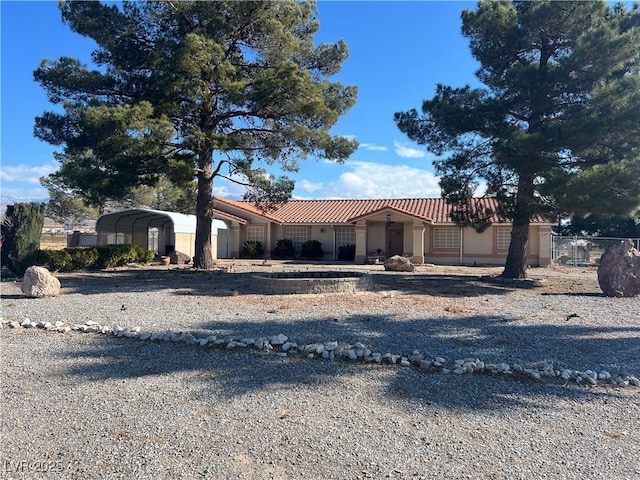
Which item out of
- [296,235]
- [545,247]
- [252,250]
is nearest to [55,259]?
[252,250]

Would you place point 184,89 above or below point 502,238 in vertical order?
above

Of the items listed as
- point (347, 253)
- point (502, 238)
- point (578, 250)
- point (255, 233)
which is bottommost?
point (347, 253)

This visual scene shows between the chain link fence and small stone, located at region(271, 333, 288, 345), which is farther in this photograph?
the chain link fence

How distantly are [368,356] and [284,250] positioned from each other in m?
25.2

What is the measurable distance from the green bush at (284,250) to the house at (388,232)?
25.1 inches

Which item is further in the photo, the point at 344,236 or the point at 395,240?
the point at 344,236

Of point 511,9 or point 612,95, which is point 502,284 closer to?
point 612,95

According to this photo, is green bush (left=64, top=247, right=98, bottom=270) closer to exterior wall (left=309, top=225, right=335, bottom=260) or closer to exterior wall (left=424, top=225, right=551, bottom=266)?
exterior wall (left=309, top=225, right=335, bottom=260)

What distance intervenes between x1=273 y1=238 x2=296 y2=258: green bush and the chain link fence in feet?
51.5

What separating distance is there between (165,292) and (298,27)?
11596 millimetres

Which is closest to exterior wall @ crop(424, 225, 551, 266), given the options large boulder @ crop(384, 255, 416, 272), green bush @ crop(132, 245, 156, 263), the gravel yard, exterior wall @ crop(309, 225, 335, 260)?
exterior wall @ crop(309, 225, 335, 260)

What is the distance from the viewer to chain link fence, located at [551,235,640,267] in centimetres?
2812

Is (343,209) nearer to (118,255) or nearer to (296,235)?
(296,235)

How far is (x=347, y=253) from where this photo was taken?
3036 centimetres
